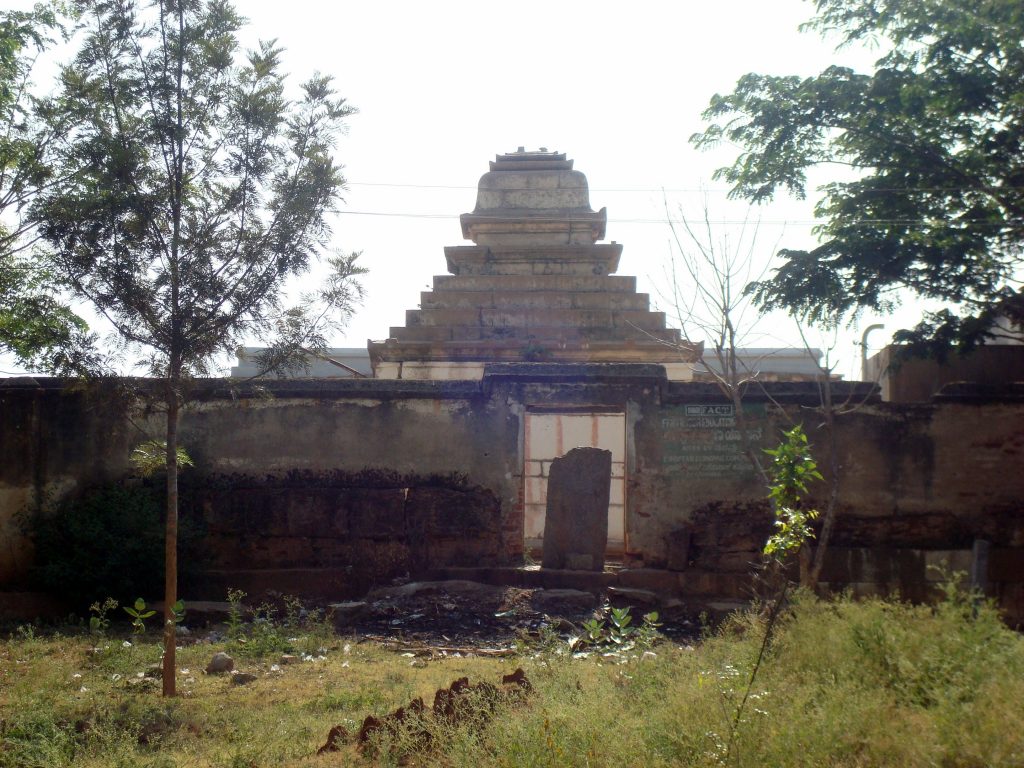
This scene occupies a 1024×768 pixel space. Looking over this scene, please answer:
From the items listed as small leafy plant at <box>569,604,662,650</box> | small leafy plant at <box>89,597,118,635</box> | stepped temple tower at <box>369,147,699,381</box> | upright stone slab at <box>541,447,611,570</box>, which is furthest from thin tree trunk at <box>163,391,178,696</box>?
stepped temple tower at <box>369,147,699,381</box>

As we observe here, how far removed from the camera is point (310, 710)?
6512 millimetres

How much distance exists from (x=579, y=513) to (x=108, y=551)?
489cm

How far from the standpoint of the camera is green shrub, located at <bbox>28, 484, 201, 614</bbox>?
32.6ft

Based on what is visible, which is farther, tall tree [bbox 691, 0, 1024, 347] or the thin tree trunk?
tall tree [bbox 691, 0, 1024, 347]

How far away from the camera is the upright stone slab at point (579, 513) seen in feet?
35.4

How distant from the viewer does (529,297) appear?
1641 cm

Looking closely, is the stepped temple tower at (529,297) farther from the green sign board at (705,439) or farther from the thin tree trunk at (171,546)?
the thin tree trunk at (171,546)

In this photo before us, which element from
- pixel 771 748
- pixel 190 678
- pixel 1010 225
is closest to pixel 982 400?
pixel 1010 225

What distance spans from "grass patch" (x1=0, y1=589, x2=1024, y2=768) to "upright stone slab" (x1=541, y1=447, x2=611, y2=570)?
114 inches

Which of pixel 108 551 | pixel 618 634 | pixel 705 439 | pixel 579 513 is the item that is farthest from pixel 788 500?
pixel 108 551

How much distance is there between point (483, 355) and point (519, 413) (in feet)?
14.6

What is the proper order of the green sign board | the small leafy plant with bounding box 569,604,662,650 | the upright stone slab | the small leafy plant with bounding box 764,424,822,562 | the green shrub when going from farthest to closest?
the green sign board, the upright stone slab, the green shrub, the small leafy plant with bounding box 569,604,662,650, the small leafy plant with bounding box 764,424,822,562

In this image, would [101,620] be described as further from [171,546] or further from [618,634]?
[618,634]

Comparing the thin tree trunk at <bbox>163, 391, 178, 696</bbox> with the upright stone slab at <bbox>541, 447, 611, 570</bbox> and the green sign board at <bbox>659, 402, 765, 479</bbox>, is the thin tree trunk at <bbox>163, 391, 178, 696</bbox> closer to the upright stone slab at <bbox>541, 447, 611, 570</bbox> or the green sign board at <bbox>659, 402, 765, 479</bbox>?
the upright stone slab at <bbox>541, 447, 611, 570</bbox>
